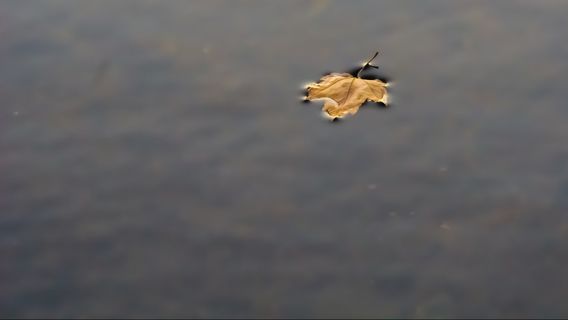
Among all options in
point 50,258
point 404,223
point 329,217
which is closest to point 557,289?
point 404,223

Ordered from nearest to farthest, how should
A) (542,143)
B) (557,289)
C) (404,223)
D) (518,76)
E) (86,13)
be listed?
1. (557,289)
2. (404,223)
3. (542,143)
4. (518,76)
5. (86,13)

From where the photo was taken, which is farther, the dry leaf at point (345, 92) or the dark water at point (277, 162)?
the dry leaf at point (345, 92)

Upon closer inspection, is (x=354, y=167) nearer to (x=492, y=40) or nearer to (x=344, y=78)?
(x=344, y=78)

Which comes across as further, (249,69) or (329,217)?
(249,69)

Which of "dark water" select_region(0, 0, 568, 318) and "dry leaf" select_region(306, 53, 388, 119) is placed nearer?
"dark water" select_region(0, 0, 568, 318)
